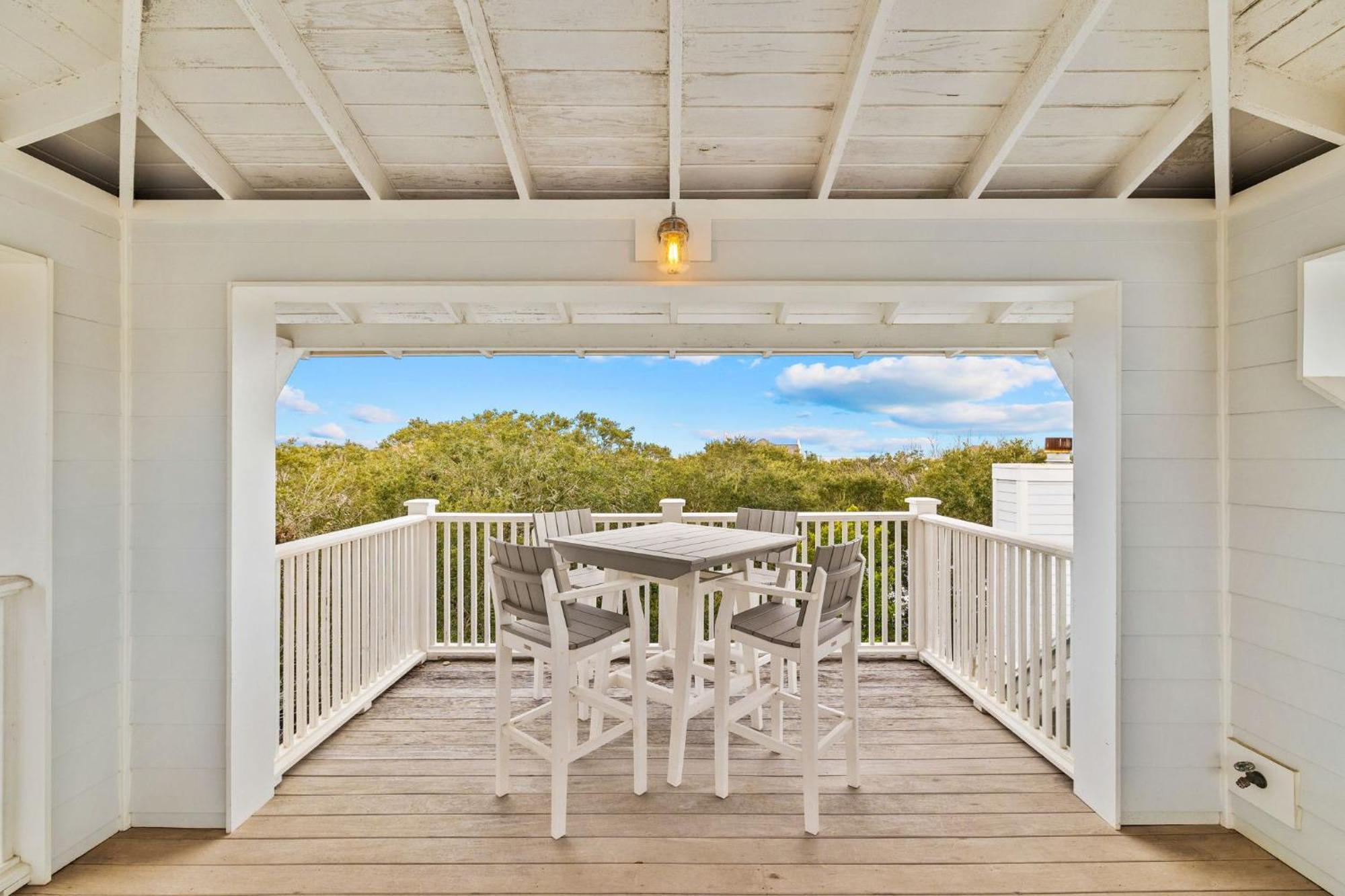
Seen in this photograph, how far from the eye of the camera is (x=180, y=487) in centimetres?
243

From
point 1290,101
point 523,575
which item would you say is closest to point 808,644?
point 523,575

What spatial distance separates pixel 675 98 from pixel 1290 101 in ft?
6.48

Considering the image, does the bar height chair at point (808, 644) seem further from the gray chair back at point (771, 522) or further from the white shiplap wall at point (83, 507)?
the white shiplap wall at point (83, 507)

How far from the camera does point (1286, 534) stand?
2195mm

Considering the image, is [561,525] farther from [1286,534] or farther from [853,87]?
[1286,534]

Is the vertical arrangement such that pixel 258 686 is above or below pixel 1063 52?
below

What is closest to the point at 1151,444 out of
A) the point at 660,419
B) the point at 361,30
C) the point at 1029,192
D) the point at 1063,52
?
the point at 1029,192

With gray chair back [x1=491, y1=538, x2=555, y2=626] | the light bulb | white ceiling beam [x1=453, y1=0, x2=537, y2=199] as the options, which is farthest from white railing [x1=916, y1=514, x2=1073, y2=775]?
white ceiling beam [x1=453, y1=0, x2=537, y2=199]

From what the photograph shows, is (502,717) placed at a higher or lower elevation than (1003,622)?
lower

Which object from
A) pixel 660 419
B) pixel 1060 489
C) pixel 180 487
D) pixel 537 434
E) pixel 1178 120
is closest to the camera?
pixel 1178 120

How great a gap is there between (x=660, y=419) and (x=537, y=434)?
2.68 meters

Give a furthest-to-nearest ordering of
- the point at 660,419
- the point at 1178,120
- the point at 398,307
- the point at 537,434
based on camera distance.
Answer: the point at 660,419 → the point at 537,434 → the point at 398,307 → the point at 1178,120

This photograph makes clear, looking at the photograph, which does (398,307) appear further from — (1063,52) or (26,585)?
(1063,52)

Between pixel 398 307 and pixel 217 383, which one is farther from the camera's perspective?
pixel 398 307
